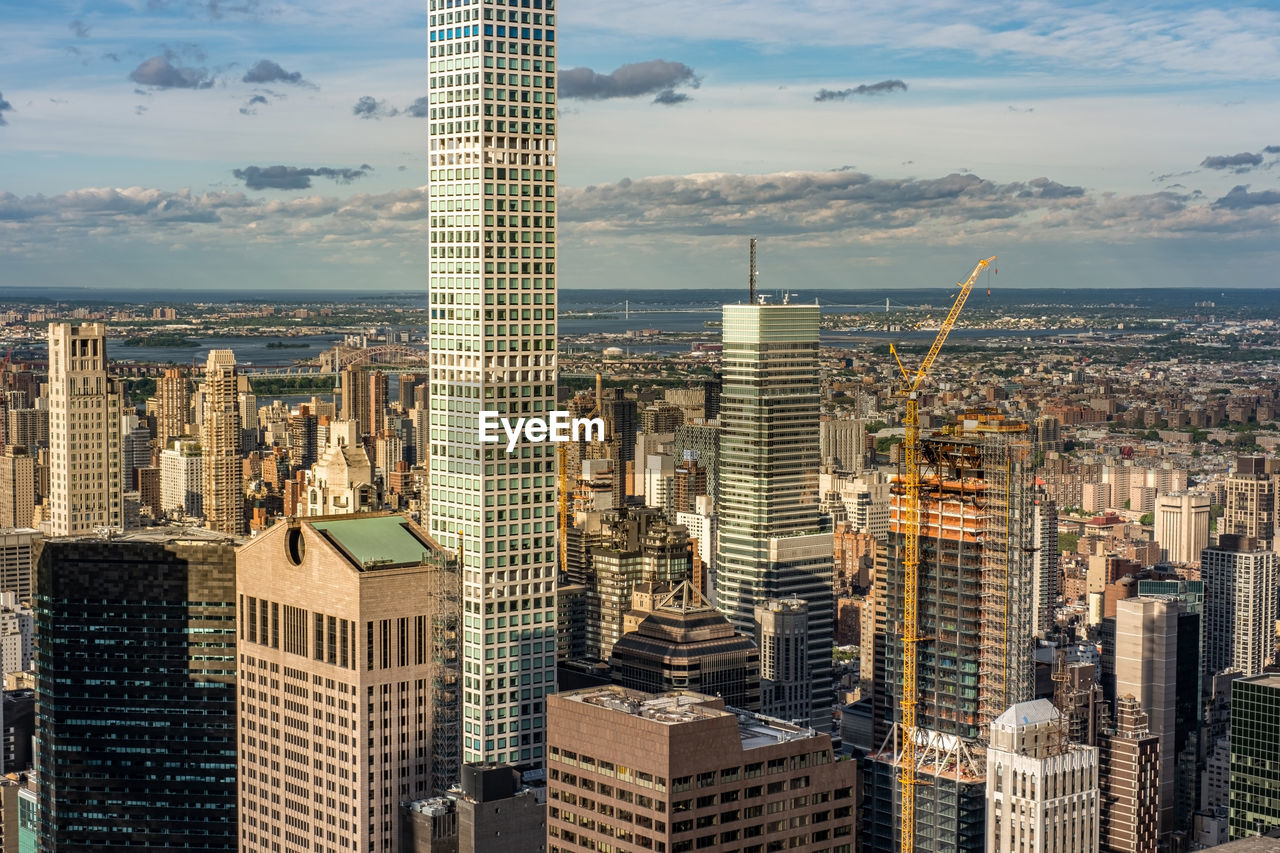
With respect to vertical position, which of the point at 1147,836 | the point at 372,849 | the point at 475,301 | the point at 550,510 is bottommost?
the point at 1147,836

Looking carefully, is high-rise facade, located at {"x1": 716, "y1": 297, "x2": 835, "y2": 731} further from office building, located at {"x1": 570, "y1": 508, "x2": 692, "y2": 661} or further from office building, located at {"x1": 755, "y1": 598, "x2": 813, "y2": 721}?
office building, located at {"x1": 755, "y1": 598, "x2": 813, "y2": 721}

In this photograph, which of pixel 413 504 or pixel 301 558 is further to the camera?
pixel 413 504

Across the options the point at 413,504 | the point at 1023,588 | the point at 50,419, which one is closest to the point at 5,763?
the point at 50,419

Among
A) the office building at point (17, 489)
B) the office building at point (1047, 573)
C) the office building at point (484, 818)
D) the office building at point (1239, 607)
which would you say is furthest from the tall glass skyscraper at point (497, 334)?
the office building at point (17, 489)

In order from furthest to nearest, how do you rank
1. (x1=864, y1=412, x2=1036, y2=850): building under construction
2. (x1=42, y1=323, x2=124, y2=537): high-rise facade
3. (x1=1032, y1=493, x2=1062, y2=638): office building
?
1. (x1=1032, y1=493, x2=1062, y2=638): office building
2. (x1=42, y1=323, x2=124, y2=537): high-rise facade
3. (x1=864, y1=412, x2=1036, y2=850): building under construction

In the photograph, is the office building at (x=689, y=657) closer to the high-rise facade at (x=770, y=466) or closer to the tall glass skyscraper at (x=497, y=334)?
the tall glass skyscraper at (x=497, y=334)

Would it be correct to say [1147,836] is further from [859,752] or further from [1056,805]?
[1056,805]

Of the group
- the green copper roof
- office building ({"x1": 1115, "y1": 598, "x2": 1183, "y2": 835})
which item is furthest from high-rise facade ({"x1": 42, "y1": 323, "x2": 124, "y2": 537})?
office building ({"x1": 1115, "y1": 598, "x2": 1183, "y2": 835})
